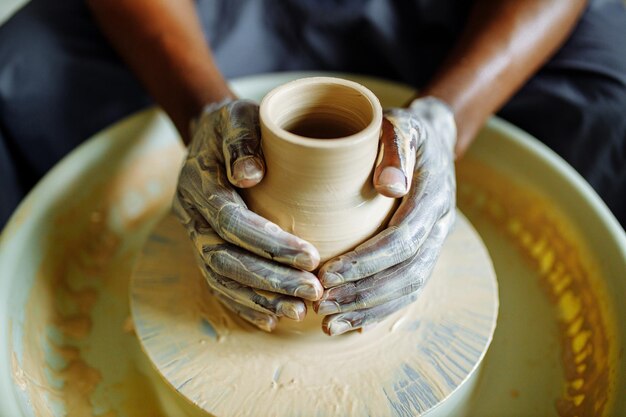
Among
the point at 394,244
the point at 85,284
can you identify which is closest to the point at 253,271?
the point at 394,244

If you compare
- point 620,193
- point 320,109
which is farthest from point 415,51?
point 320,109

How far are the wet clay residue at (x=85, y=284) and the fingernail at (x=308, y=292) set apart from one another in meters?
0.48

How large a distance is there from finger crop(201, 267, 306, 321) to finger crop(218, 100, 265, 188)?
0.60ft

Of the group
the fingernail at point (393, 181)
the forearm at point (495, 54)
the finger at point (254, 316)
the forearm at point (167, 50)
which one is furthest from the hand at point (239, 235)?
the forearm at point (495, 54)

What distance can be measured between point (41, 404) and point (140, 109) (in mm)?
973

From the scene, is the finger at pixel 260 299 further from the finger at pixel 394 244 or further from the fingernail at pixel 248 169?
the fingernail at pixel 248 169

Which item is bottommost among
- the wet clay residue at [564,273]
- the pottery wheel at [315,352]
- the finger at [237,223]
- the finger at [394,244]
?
the wet clay residue at [564,273]

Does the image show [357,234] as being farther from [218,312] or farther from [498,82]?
[498,82]

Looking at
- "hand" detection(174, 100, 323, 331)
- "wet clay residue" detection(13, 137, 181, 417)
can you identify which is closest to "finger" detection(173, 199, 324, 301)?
"hand" detection(174, 100, 323, 331)

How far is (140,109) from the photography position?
183 cm

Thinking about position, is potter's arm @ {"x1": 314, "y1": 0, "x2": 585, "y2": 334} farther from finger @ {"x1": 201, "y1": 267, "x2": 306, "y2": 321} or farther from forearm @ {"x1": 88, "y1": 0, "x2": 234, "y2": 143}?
forearm @ {"x1": 88, "y1": 0, "x2": 234, "y2": 143}

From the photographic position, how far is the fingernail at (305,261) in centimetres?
97

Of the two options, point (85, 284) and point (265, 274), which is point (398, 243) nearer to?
point (265, 274)

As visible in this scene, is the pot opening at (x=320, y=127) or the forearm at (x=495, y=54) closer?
the pot opening at (x=320, y=127)
